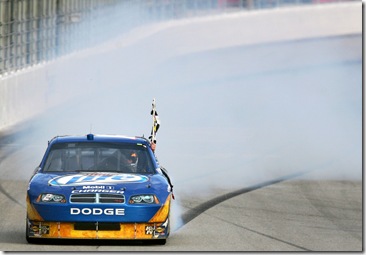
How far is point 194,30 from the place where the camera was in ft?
129

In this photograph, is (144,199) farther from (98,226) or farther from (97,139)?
(97,139)

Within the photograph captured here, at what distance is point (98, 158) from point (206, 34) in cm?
2675

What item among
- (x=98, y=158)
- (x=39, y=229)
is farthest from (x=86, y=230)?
(x=98, y=158)

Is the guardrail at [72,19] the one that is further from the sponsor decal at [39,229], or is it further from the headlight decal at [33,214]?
the sponsor decal at [39,229]

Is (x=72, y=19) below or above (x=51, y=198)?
above

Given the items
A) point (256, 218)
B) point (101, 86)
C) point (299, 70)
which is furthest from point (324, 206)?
point (299, 70)

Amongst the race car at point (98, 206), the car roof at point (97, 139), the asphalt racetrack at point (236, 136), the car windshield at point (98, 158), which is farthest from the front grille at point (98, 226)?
the car roof at point (97, 139)

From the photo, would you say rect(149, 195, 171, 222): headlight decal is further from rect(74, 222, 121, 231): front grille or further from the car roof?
the car roof

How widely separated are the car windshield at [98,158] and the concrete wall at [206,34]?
13.0 metres

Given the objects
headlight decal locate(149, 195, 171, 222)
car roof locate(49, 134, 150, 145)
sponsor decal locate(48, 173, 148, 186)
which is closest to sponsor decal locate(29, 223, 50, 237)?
sponsor decal locate(48, 173, 148, 186)

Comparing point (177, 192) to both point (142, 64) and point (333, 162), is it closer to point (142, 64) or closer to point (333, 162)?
point (333, 162)

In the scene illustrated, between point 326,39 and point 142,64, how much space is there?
11.1 metres

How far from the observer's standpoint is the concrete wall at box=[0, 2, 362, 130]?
2805cm

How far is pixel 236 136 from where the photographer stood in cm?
2667
